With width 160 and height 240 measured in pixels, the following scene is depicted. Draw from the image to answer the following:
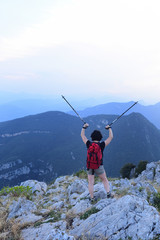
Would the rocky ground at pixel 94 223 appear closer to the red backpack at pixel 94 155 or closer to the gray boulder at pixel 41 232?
the gray boulder at pixel 41 232

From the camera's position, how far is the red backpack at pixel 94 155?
768 centimetres

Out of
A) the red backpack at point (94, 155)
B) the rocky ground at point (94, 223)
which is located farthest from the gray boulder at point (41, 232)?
the red backpack at point (94, 155)

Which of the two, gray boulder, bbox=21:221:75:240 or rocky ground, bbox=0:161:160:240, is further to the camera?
rocky ground, bbox=0:161:160:240

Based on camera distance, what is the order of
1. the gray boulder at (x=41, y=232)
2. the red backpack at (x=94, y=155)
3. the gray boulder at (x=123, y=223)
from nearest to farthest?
the gray boulder at (x=41, y=232), the gray boulder at (x=123, y=223), the red backpack at (x=94, y=155)

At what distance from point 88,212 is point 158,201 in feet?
13.2

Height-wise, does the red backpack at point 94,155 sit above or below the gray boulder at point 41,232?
above

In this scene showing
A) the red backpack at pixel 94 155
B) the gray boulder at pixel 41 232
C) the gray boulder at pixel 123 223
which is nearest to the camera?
the gray boulder at pixel 41 232

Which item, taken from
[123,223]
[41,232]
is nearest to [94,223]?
[123,223]

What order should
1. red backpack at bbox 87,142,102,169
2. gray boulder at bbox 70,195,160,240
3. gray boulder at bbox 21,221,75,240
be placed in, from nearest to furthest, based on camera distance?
gray boulder at bbox 21,221,75,240
gray boulder at bbox 70,195,160,240
red backpack at bbox 87,142,102,169

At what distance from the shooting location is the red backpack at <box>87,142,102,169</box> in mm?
7680

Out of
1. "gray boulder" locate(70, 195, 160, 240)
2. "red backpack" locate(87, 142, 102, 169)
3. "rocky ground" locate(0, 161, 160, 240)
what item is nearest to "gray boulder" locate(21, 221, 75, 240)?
"rocky ground" locate(0, 161, 160, 240)

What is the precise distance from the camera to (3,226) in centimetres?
699

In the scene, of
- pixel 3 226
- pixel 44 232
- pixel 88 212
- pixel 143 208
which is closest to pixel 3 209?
pixel 3 226

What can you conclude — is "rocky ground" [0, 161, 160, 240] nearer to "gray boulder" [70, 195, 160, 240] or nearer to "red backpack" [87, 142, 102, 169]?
"gray boulder" [70, 195, 160, 240]
